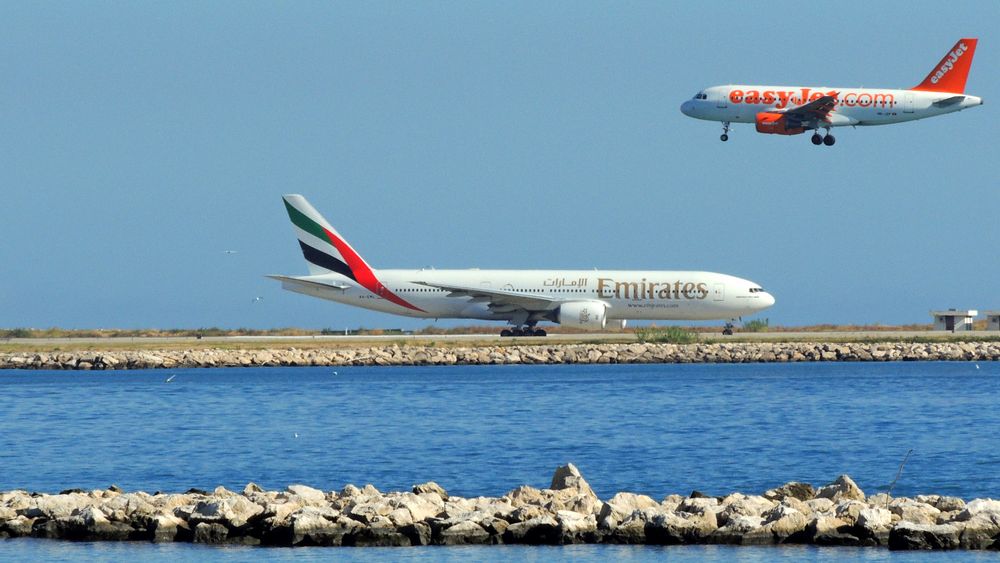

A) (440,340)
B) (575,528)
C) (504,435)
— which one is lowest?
(575,528)

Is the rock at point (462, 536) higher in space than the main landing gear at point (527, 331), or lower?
lower

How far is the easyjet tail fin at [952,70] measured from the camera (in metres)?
62.4

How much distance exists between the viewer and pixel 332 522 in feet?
58.9

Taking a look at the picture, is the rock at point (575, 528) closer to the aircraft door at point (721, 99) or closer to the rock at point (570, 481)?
the rock at point (570, 481)

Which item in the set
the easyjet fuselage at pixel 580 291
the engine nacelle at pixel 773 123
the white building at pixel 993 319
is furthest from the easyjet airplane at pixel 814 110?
the white building at pixel 993 319

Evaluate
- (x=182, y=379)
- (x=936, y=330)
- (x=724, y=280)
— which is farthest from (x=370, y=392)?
(x=936, y=330)

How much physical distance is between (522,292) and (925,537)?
4364cm

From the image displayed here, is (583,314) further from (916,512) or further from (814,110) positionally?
(916,512)

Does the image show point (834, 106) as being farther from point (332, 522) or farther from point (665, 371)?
point (332, 522)

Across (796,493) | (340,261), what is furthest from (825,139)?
(796,493)

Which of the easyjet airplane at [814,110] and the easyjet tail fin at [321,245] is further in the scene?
the easyjet tail fin at [321,245]

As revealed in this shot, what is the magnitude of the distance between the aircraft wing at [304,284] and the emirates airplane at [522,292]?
40 millimetres

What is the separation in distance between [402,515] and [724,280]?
42.5 metres

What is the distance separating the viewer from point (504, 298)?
197 feet
